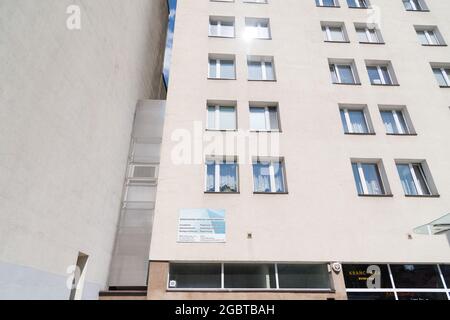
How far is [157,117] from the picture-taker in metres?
12.5

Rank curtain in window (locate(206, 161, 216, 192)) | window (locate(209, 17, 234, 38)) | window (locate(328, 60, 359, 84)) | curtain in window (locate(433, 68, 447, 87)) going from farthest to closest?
window (locate(209, 17, 234, 38))
curtain in window (locate(433, 68, 447, 87))
window (locate(328, 60, 359, 84))
curtain in window (locate(206, 161, 216, 192))

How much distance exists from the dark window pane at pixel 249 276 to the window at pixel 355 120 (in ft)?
21.4

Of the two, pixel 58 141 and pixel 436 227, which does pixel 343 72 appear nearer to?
pixel 436 227

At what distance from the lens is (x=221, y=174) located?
1018 cm

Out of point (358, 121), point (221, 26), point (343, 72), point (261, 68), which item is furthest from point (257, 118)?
point (221, 26)

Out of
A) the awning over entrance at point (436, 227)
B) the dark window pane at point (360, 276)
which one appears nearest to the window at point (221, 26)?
the awning over entrance at point (436, 227)

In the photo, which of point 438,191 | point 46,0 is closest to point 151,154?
point 46,0

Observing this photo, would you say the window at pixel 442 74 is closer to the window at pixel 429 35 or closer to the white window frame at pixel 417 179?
the window at pixel 429 35

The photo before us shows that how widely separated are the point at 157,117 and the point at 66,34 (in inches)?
229

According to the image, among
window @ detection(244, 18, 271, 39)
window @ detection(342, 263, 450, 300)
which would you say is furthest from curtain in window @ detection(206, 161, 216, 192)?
window @ detection(244, 18, 271, 39)

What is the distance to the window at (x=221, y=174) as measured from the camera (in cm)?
988

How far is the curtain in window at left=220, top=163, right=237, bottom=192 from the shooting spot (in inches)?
389

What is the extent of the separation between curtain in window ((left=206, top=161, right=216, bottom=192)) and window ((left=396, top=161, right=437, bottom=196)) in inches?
282

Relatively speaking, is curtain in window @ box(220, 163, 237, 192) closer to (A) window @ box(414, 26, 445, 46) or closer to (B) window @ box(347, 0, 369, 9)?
(B) window @ box(347, 0, 369, 9)
